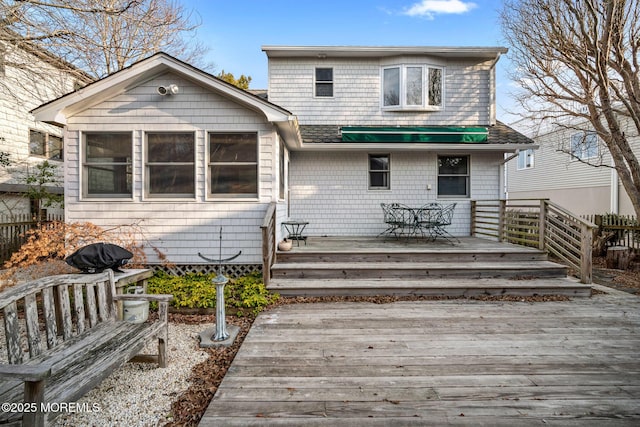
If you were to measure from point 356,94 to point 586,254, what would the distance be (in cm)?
712

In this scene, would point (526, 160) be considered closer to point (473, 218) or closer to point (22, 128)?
A: point (473, 218)

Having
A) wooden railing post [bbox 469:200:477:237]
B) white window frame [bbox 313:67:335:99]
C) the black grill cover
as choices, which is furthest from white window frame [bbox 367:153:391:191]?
the black grill cover

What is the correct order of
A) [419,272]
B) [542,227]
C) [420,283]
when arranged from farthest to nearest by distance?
1. [542,227]
2. [419,272]
3. [420,283]

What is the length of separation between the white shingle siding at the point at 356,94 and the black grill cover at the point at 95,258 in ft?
23.3

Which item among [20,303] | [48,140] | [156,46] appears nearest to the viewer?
[20,303]

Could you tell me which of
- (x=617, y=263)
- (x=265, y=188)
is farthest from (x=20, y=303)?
(x=617, y=263)

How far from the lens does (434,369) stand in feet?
10.5

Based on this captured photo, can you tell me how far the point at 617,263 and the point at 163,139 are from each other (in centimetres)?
1123

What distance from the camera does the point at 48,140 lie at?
39.0 ft

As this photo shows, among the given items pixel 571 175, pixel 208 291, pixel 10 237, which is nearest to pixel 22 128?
pixel 10 237

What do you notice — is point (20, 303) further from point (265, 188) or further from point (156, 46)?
point (156, 46)

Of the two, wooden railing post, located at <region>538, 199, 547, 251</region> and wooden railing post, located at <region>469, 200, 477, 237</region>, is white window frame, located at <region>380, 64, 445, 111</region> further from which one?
wooden railing post, located at <region>538, 199, 547, 251</region>

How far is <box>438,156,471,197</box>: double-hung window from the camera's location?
9.67 metres

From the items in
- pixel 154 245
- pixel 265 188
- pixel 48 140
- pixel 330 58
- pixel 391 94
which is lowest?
pixel 154 245
